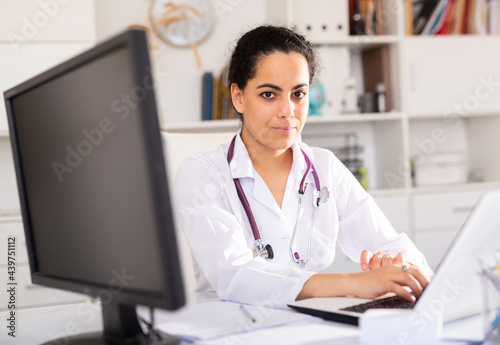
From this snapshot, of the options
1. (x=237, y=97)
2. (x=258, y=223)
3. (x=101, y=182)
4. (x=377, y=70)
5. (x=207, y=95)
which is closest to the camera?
(x=101, y=182)

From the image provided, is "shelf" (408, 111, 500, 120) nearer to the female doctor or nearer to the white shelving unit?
the white shelving unit

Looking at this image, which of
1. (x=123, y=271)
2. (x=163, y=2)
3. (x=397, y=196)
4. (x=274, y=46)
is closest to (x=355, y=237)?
(x=274, y=46)

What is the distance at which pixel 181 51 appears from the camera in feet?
10.4

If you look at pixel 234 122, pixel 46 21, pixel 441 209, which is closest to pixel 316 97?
pixel 234 122

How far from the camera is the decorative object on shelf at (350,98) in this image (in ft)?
10.5

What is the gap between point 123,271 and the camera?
793 millimetres

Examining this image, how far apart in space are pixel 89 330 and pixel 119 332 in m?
0.16

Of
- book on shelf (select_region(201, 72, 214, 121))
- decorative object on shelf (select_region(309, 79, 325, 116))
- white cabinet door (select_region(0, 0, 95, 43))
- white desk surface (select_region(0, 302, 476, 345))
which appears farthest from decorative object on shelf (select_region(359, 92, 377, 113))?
white desk surface (select_region(0, 302, 476, 345))

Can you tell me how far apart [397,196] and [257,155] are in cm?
167

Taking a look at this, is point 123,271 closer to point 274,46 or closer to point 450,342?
point 450,342

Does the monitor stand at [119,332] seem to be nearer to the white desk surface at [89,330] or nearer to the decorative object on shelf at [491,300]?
the white desk surface at [89,330]

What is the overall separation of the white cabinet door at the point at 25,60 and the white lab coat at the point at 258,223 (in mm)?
1439

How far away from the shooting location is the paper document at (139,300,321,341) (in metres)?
0.92

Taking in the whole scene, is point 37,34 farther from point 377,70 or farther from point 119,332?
point 119,332
